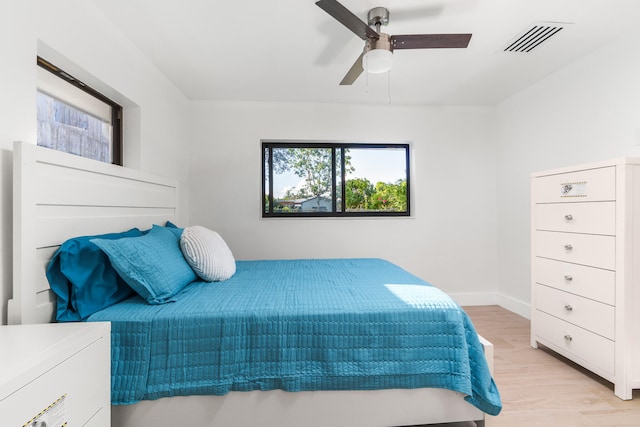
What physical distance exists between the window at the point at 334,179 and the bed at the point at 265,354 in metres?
2.12

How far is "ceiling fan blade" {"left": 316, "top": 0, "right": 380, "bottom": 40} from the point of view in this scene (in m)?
1.49

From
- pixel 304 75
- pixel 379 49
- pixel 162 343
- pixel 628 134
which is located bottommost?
pixel 162 343

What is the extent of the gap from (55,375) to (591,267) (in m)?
2.68

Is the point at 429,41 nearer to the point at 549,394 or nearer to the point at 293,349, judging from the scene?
the point at 293,349

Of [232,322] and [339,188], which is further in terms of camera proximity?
Answer: [339,188]

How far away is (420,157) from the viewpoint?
3562 millimetres

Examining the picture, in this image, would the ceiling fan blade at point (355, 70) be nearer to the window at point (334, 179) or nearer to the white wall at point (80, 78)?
the window at point (334, 179)

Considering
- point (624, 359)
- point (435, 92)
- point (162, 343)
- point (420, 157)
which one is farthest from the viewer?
point (420, 157)

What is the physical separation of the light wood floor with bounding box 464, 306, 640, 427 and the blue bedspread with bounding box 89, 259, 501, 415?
1.41ft

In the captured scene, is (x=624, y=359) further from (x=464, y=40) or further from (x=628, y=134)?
(x=464, y=40)

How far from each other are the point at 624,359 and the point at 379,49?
7.29 ft

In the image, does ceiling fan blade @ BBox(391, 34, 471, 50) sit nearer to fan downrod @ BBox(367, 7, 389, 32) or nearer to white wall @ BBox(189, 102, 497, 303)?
fan downrod @ BBox(367, 7, 389, 32)

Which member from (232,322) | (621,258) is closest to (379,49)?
(232,322)

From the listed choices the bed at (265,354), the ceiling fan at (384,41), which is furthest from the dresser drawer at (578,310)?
the ceiling fan at (384,41)
